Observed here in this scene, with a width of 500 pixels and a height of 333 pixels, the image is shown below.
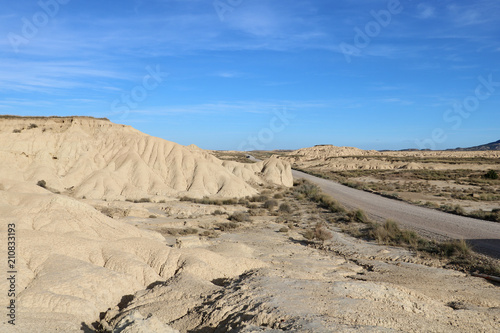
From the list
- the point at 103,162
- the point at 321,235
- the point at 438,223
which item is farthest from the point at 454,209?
the point at 103,162

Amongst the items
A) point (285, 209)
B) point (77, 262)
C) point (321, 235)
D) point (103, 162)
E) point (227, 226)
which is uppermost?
point (103, 162)

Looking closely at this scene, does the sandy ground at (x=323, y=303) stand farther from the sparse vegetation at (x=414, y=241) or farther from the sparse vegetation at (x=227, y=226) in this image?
the sparse vegetation at (x=227, y=226)

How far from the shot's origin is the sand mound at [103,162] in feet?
98.4

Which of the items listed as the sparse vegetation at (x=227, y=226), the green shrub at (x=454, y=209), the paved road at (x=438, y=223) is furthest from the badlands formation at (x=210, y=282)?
the green shrub at (x=454, y=209)

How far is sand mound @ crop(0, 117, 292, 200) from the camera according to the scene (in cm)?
2998

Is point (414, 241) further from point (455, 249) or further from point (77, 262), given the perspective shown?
point (77, 262)

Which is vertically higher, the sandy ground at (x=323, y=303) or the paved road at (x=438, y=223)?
the sandy ground at (x=323, y=303)

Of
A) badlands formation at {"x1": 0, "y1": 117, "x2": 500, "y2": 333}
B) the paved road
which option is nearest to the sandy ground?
badlands formation at {"x1": 0, "y1": 117, "x2": 500, "y2": 333}

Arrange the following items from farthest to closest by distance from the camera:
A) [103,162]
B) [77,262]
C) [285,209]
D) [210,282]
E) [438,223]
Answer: [103,162] < [285,209] < [438,223] < [210,282] < [77,262]

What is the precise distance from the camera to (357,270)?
12625 mm

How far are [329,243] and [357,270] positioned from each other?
14.5 feet

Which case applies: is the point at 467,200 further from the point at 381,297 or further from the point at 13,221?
the point at 13,221

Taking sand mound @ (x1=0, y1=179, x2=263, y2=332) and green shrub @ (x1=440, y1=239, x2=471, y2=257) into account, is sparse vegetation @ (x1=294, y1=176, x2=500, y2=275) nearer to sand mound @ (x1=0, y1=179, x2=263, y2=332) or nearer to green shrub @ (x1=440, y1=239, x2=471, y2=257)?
green shrub @ (x1=440, y1=239, x2=471, y2=257)

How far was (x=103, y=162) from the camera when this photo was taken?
3334cm
